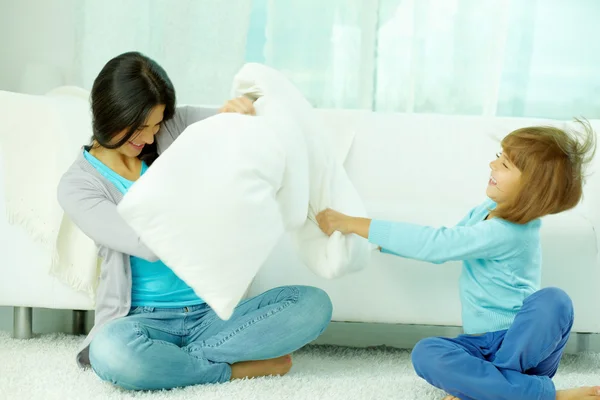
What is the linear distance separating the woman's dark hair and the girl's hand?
388 mm

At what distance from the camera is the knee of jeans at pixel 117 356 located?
4.33 ft

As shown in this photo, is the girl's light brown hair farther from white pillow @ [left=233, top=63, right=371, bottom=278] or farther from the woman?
the woman

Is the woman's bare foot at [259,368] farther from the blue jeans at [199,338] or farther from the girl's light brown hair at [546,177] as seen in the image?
the girl's light brown hair at [546,177]

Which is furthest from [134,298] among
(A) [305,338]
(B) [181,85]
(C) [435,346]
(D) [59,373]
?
(B) [181,85]

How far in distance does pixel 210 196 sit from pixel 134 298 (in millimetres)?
419

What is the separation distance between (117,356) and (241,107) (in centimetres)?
51

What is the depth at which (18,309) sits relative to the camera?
1.81 metres

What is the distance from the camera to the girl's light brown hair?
1.36 metres

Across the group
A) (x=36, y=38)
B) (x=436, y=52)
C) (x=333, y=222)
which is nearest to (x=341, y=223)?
(x=333, y=222)

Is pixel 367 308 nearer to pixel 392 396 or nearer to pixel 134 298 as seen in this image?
pixel 392 396

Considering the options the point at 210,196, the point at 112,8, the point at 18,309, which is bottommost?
the point at 18,309

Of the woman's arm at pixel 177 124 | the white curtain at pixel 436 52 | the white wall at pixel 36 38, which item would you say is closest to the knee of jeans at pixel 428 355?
the woman's arm at pixel 177 124

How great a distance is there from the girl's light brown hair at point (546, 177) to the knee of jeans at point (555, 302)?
141 millimetres

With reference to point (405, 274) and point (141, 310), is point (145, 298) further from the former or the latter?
point (405, 274)
